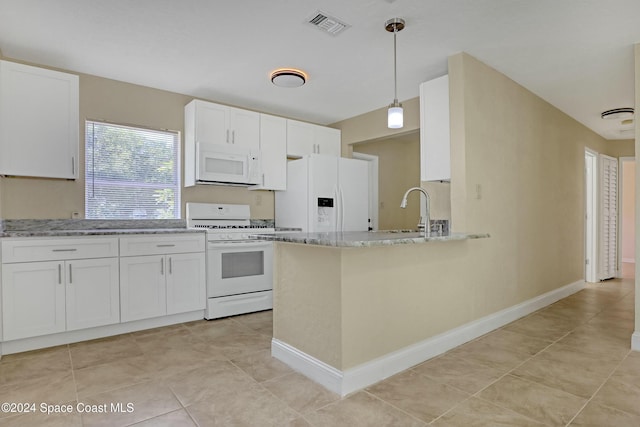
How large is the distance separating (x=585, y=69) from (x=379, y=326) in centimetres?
307

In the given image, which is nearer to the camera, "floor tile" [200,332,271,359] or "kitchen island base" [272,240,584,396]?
"kitchen island base" [272,240,584,396]

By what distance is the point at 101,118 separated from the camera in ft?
11.6

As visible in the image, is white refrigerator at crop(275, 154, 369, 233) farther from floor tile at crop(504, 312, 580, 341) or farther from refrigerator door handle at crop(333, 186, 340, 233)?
floor tile at crop(504, 312, 580, 341)

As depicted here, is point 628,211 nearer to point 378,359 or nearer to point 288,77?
point 288,77

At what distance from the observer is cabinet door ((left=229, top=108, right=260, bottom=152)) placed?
4.07 metres

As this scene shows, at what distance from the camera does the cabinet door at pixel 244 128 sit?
4074mm

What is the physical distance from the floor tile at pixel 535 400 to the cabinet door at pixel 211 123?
333 centimetres

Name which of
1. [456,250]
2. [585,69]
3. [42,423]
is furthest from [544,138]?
[42,423]

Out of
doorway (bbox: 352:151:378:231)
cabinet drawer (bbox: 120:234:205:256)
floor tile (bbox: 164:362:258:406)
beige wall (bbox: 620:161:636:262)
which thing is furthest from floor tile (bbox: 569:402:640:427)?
beige wall (bbox: 620:161:636:262)

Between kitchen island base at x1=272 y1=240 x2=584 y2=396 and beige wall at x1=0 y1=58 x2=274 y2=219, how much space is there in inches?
78.9

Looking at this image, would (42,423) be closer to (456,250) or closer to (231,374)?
(231,374)

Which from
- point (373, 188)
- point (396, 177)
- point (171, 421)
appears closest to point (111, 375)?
point (171, 421)

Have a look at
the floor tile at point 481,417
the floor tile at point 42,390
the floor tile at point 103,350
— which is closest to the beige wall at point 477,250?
the floor tile at point 481,417

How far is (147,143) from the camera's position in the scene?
385cm
